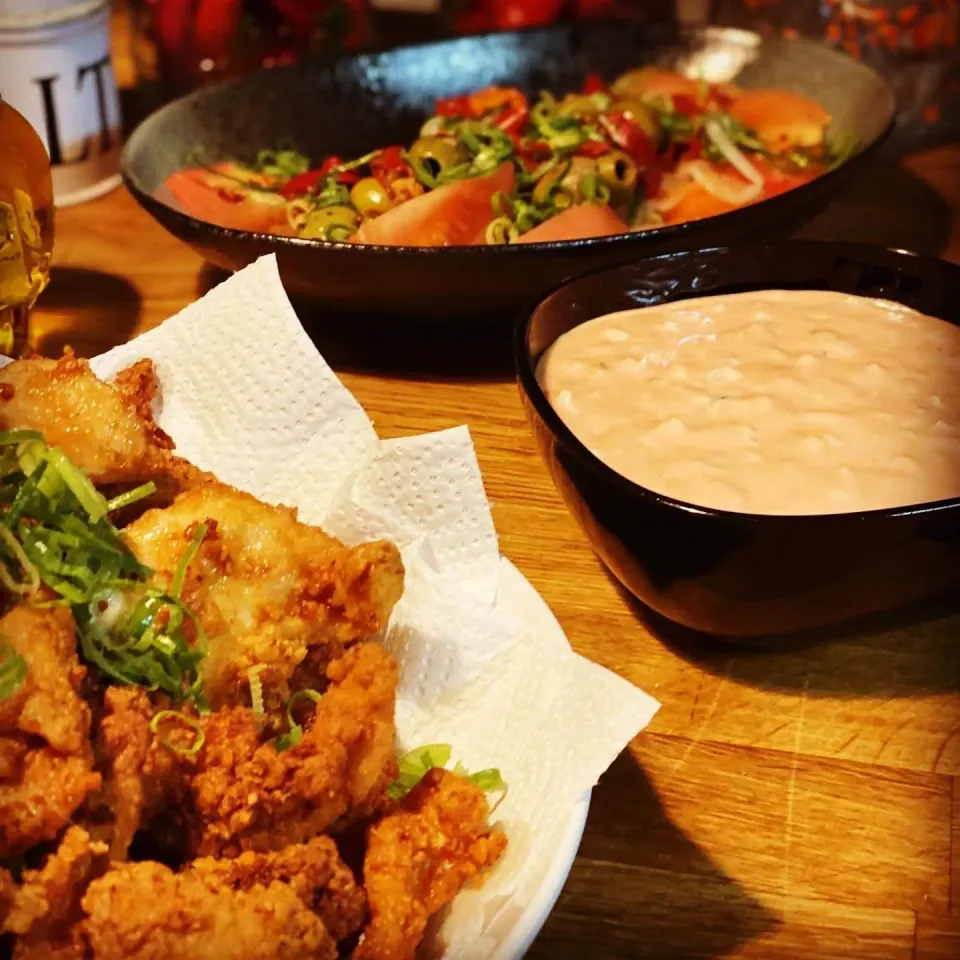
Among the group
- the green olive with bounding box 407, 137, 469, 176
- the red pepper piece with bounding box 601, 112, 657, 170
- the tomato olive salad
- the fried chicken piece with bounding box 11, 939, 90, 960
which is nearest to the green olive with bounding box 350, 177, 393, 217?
the tomato olive salad

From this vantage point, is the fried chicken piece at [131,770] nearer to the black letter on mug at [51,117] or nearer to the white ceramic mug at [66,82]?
the white ceramic mug at [66,82]

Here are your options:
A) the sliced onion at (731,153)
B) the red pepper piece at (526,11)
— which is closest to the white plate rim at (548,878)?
the sliced onion at (731,153)

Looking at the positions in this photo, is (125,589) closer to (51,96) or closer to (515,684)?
(515,684)

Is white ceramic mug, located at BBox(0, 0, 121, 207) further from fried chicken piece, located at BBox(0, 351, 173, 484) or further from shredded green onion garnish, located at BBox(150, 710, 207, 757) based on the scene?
shredded green onion garnish, located at BBox(150, 710, 207, 757)

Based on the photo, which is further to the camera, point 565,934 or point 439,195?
point 439,195

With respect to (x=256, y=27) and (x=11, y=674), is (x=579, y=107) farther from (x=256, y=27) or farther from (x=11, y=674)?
(x=11, y=674)

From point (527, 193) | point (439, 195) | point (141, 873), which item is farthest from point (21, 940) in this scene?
point (527, 193)

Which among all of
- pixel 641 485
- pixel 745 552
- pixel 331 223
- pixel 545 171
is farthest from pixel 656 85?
pixel 745 552
